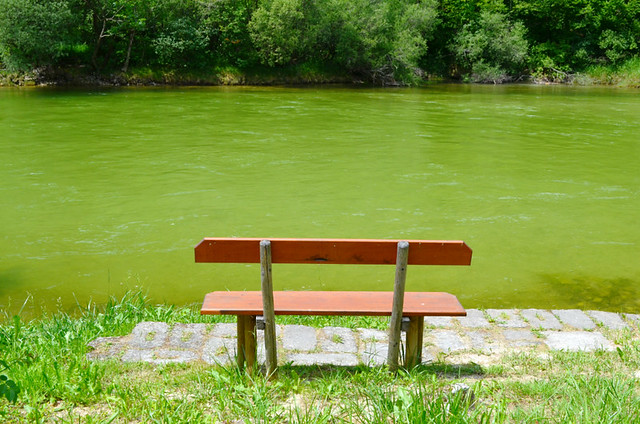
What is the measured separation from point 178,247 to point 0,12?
24.6 metres

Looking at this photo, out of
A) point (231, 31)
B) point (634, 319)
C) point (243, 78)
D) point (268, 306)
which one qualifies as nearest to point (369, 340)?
point (268, 306)

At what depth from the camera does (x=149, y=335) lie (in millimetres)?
4410

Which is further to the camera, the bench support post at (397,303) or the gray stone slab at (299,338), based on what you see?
the gray stone slab at (299,338)

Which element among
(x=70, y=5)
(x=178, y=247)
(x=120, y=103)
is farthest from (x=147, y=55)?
(x=178, y=247)

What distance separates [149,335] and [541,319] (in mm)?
3062

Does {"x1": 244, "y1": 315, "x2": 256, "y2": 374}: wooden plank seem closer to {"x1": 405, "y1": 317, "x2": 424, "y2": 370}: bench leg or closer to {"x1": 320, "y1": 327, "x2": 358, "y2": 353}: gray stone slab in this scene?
{"x1": 320, "y1": 327, "x2": 358, "y2": 353}: gray stone slab

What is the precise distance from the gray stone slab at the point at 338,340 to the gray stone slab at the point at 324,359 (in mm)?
98

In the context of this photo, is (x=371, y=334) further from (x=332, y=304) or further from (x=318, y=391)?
(x=318, y=391)

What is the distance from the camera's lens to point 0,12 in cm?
2666

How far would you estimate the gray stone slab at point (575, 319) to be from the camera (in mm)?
4828

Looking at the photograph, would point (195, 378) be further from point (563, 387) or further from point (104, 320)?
point (563, 387)

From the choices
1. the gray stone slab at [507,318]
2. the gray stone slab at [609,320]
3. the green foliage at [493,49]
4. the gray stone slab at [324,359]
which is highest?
the green foliage at [493,49]

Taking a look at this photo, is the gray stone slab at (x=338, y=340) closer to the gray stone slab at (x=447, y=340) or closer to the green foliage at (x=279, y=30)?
the gray stone slab at (x=447, y=340)

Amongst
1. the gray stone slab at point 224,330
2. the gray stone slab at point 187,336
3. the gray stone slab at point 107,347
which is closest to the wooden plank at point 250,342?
the gray stone slab at point 187,336
